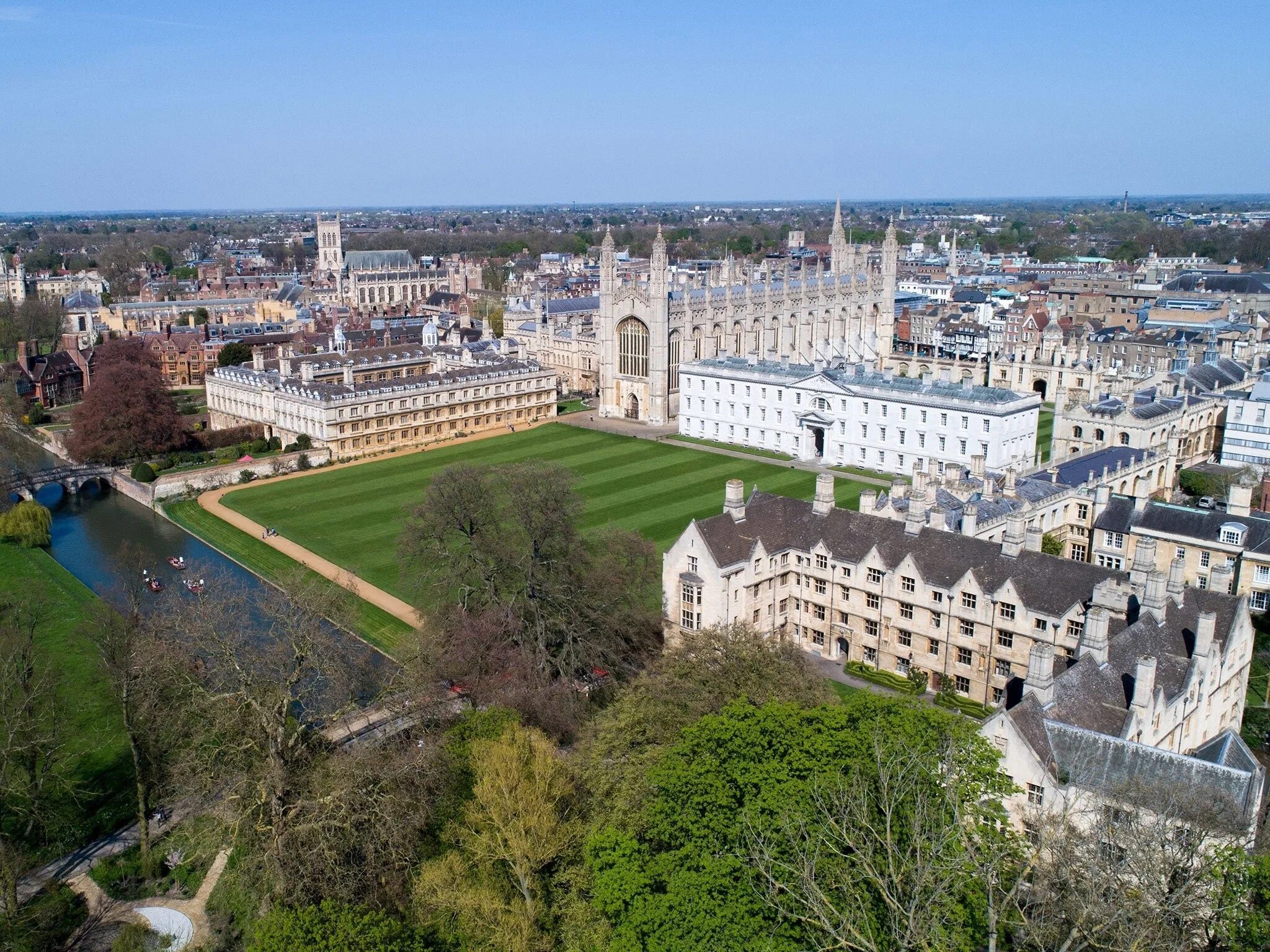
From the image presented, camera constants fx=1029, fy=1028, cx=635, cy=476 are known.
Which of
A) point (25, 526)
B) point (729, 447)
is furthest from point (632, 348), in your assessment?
point (25, 526)

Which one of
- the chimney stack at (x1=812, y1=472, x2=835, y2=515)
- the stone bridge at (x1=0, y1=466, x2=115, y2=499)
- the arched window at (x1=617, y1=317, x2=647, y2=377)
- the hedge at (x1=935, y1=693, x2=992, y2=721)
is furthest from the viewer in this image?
the arched window at (x1=617, y1=317, x2=647, y2=377)

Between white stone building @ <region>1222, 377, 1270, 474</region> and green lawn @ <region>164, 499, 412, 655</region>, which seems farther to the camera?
white stone building @ <region>1222, 377, 1270, 474</region>

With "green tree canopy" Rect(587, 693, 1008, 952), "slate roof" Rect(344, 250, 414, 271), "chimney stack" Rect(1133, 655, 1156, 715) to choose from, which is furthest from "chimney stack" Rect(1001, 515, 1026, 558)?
"slate roof" Rect(344, 250, 414, 271)

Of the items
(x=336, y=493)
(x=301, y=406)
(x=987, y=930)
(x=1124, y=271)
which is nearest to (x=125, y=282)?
(x=301, y=406)

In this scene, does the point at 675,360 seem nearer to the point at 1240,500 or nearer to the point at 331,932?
the point at 1240,500

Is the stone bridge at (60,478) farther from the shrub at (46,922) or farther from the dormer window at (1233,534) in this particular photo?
the dormer window at (1233,534)

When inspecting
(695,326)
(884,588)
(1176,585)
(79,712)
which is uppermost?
(695,326)

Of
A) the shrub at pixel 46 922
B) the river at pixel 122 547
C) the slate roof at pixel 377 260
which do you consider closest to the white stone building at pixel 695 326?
the river at pixel 122 547

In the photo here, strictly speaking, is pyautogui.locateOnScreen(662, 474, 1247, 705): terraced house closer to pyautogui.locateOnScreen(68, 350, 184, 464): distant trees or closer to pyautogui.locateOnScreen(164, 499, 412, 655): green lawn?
pyautogui.locateOnScreen(164, 499, 412, 655): green lawn
